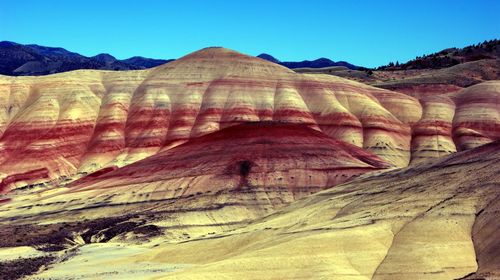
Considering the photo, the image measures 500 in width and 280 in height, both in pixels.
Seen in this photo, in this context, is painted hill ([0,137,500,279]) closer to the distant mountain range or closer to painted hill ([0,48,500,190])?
painted hill ([0,48,500,190])

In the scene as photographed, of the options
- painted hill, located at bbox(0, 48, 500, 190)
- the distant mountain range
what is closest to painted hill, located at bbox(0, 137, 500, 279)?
painted hill, located at bbox(0, 48, 500, 190)

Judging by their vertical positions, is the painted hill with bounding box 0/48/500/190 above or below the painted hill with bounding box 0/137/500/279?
above

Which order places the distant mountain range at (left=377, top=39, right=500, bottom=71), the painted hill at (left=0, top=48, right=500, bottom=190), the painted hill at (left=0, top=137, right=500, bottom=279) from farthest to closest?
the distant mountain range at (left=377, top=39, right=500, bottom=71) < the painted hill at (left=0, top=48, right=500, bottom=190) < the painted hill at (left=0, top=137, right=500, bottom=279)

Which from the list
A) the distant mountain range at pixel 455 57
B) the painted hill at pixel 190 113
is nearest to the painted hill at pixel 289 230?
the painted hill at pixel 190 113

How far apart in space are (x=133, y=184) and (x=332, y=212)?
90.4 ft

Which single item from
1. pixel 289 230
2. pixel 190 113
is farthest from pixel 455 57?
pixel 289 230

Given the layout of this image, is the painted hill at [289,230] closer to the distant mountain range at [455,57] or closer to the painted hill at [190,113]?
the painted hill at [190,113]

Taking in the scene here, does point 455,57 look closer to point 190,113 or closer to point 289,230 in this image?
point 190,113

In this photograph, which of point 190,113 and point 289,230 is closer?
point 289,230

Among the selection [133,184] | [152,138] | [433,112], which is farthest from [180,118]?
[433,112]

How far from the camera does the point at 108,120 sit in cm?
9494

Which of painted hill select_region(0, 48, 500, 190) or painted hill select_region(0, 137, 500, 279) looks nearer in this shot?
painted hill select_region(0, 137, 500, 279)

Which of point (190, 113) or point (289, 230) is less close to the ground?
point (190, 113)

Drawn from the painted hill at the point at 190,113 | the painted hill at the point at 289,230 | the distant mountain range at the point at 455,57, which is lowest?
the painted hill at the point at 289,230
